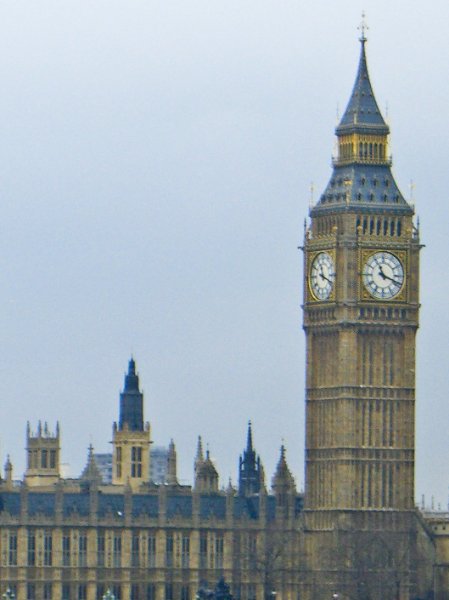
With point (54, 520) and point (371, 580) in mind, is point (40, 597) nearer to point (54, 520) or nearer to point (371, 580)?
point (54, 520)

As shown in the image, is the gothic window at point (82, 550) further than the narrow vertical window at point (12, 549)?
Yes

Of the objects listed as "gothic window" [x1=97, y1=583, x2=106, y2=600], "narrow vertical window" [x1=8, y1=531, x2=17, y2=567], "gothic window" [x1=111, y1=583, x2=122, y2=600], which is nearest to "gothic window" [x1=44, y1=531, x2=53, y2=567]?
"narrow vertical window" [x1=8, y1=531, x2=17, y2=567]

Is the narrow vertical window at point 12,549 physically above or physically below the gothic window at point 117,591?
above

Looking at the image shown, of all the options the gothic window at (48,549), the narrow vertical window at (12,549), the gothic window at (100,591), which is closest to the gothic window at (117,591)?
the gothic window at (100,591)

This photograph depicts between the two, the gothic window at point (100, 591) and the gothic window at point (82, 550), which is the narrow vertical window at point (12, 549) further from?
the gothic window at point (100, 591)

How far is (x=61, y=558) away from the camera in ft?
652

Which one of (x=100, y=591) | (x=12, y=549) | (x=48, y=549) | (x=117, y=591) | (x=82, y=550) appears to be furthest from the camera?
(x=117, y=591)

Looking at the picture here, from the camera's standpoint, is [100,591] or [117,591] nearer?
[100,591]

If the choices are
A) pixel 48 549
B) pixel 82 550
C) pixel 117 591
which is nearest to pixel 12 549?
pixel 48 549

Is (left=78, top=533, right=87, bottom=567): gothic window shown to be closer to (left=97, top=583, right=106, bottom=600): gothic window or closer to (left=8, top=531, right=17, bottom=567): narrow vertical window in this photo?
(left=97, top=583, right=106, bottom=600): gothic window

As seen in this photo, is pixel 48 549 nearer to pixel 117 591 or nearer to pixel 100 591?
pixel 100 591

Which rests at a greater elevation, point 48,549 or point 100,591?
point 48,549

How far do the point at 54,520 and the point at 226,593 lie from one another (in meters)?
32.3

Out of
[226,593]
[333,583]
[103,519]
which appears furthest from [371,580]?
[226,593]
